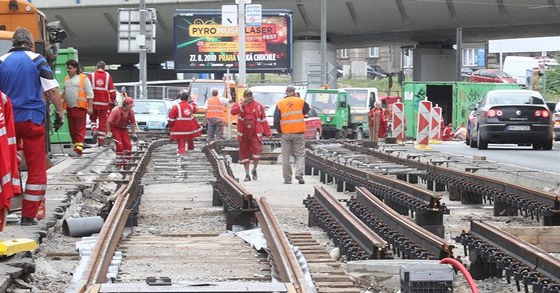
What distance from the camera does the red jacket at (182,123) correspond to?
27188 millimetres

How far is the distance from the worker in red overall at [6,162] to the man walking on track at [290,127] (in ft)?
37.3

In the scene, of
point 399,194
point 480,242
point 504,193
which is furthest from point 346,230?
point 504,193

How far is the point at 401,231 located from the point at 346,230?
60 cm

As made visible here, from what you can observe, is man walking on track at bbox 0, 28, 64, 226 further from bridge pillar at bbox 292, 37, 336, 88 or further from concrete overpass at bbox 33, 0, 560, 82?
bridge pillar at bbox 292, 37, 336, 88

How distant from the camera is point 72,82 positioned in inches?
898

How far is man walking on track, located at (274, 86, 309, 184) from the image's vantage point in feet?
69.6

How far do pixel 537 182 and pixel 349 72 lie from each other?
81.6 metres

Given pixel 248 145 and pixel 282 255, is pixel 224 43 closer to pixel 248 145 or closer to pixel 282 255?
pixel 248 145

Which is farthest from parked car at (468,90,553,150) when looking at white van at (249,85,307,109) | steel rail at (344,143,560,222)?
steel rail at (344,143,560,222)

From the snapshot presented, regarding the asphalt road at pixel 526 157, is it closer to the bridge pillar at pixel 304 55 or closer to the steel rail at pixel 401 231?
the steel rail at pixel 401 231

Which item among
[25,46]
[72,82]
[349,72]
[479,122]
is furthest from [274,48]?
[349,72]

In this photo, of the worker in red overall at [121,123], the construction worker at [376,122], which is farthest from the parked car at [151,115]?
the worker in red overall at [121,123]

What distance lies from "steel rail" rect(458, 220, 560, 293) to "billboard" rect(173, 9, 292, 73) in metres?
39.6

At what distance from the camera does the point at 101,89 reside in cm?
A: 2462
